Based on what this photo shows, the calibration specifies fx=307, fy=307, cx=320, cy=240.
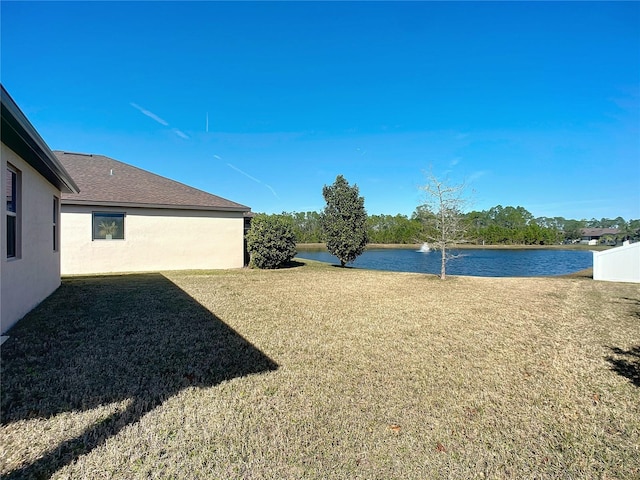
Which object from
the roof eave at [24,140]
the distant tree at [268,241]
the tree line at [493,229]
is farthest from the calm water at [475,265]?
the tree line at [493,229]

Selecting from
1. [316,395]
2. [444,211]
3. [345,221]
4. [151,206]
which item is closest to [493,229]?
[345,221]

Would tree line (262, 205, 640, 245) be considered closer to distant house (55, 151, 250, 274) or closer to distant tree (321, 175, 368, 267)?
distant tree (321, 175, 368, 267)

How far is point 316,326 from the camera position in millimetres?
5090

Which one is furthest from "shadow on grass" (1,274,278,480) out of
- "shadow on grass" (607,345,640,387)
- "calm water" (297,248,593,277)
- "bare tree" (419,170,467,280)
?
"calm water" (297,248,593,277)

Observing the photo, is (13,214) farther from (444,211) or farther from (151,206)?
(444,211)

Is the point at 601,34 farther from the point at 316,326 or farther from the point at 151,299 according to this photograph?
the point at 151,299

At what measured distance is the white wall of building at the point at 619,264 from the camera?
11484 mm

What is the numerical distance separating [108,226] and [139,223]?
1034 mm

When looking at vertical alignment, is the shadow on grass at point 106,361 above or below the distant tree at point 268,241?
below

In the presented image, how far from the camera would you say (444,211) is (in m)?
11.3

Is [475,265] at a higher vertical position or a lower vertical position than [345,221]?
lower

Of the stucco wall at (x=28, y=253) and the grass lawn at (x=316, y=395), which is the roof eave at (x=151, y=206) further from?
the grass lawn at (x=316, y=395)

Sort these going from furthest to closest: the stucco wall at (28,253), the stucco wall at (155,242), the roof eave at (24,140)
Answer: the stucco wall at (155,242) → the stucco wall at (28,253) → the roof eave at (24,140)

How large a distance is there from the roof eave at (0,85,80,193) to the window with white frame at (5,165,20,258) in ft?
1.25
